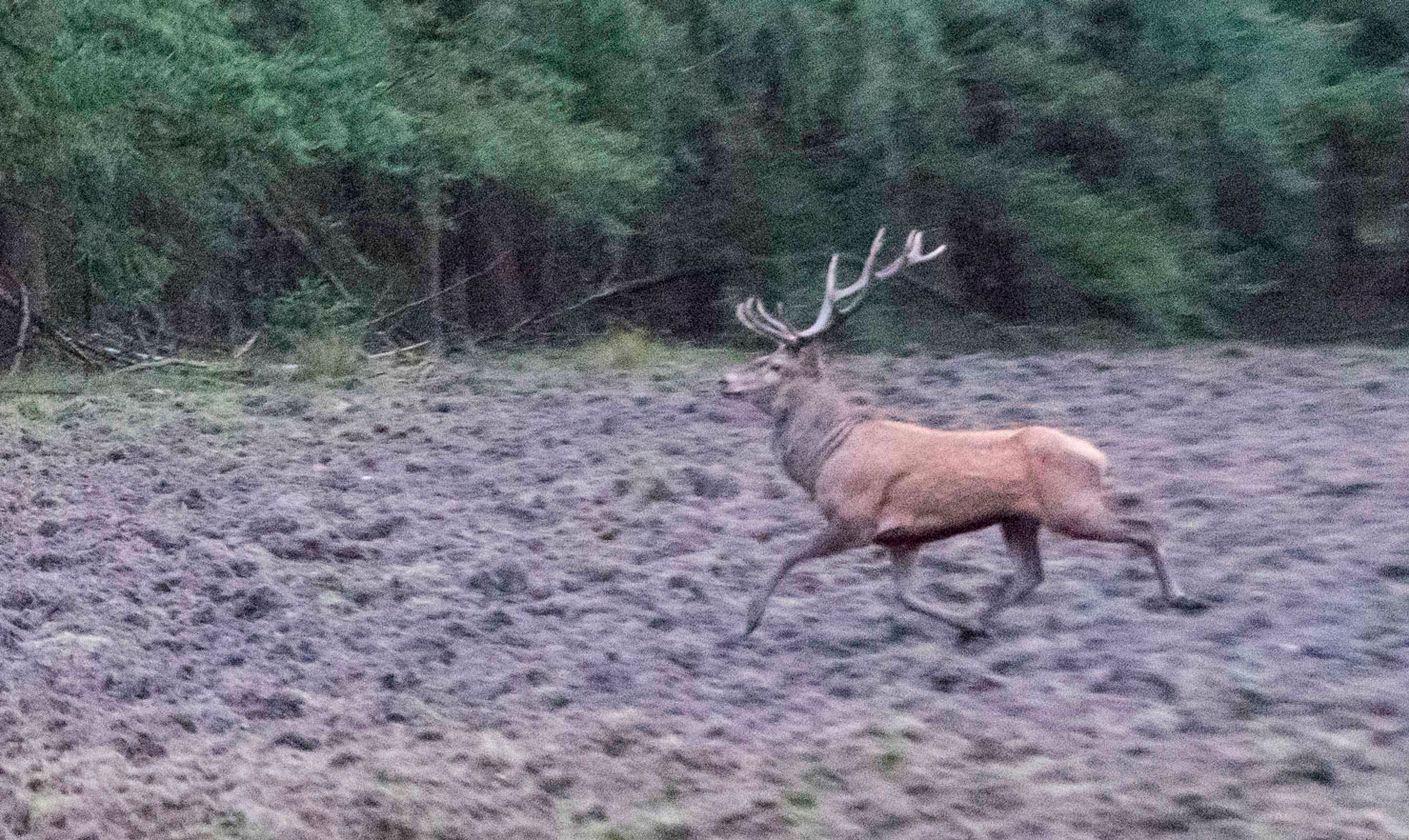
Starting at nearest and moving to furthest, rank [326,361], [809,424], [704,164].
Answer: [809,424] < [326,361] < [704,164]

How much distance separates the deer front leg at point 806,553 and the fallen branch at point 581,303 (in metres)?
9.52

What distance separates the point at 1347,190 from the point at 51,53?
1155 centimetres

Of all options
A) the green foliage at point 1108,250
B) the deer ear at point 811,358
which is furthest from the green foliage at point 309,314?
the deer ear at point 811,358

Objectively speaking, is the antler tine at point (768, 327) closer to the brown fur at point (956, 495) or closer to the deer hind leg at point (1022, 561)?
the brown fur at point (956, 495)

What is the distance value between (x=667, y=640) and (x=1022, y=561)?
126cm

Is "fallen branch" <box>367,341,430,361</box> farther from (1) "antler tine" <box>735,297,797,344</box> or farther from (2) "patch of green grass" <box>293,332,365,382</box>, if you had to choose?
(1) "antler tine" <box>735,297,797,344</box>

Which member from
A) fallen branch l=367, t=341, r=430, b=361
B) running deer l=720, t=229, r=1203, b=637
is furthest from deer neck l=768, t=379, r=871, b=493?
fallen branch l=367, t=341, r=430, b=361

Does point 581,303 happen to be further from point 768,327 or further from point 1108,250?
point 768,327

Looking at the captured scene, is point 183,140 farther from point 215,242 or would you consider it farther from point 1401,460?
point 1401,460

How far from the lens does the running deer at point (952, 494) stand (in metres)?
6.20

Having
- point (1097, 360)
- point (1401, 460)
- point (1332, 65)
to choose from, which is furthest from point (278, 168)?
point (1401, 460)

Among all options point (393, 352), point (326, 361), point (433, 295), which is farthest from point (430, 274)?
point (326, 361)

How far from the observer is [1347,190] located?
17.3 metres

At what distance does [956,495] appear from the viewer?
6.22 meters
